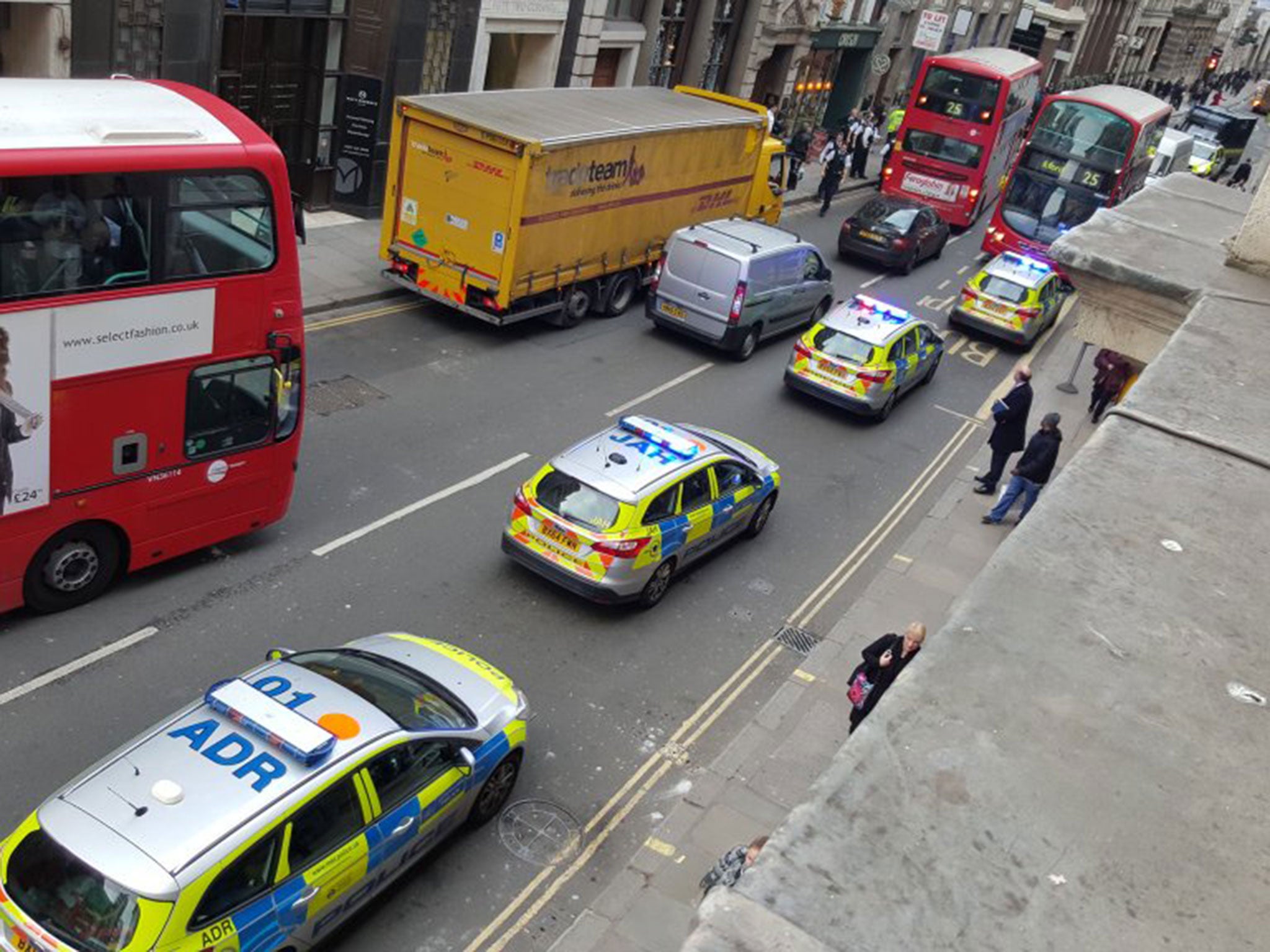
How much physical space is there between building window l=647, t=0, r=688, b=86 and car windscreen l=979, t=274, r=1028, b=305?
1317cm

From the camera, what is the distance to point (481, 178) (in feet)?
61.9

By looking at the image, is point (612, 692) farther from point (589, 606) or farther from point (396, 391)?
point (396, 391)

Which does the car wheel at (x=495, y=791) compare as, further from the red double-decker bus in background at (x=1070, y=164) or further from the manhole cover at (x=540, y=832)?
the red double-decker bus in background at (x=1070, y=164)

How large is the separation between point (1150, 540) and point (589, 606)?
32.4 ft

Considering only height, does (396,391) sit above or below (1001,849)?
below

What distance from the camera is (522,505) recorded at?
12.9m

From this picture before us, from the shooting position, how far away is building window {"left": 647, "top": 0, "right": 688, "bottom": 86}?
34.6 meters

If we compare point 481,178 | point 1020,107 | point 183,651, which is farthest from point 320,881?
point 1020,107

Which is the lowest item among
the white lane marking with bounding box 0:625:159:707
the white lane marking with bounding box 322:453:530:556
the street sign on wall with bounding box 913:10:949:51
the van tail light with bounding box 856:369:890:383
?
the white lane marking with bounding box 322:453:530:556

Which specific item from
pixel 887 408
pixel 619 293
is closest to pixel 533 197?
pixel 619 293

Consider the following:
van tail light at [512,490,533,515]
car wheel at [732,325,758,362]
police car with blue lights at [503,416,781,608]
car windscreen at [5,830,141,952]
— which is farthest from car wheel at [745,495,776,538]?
car windscreen at [5,830,141,952]

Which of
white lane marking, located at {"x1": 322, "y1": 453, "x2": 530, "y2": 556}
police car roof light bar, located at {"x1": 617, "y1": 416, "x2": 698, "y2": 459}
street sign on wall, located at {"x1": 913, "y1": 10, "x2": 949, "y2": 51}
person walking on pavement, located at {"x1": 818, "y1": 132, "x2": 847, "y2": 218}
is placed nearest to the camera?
white lane marking, located at {"x1": 322, "y1": 453, "x2": 530, "y2": 556}

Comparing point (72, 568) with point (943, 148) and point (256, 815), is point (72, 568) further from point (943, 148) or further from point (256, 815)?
point (943, 148)

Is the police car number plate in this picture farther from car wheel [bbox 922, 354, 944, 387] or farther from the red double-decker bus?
car wheel [bbox 922, 354, 944, 387]
